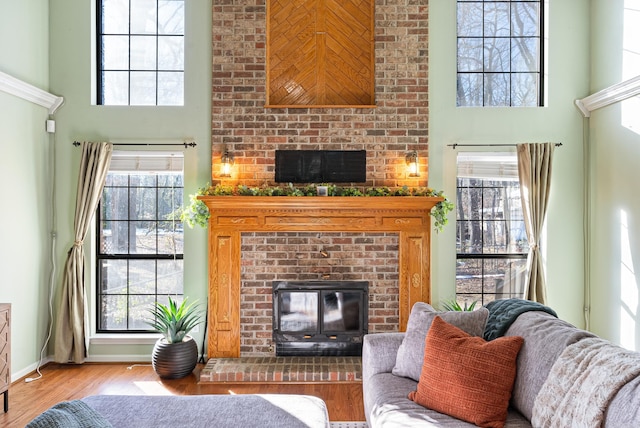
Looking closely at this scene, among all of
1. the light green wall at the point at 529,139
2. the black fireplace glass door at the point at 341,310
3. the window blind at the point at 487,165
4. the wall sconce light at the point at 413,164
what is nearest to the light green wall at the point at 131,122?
the black fireplace glass door at the point at 341,310

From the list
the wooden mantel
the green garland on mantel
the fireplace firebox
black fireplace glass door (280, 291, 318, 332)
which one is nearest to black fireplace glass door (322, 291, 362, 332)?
the fireplace firebox

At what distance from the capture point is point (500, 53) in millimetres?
4602

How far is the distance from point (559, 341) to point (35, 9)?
5.22 m

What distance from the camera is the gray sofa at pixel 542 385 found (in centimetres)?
157

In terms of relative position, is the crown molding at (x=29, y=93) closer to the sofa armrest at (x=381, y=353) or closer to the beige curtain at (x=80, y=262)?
the beige curtain at (x=80, y=262)

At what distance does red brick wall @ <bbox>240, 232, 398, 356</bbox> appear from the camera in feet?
13.9

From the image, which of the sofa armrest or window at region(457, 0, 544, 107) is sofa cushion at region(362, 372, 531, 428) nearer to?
the sofa armrest

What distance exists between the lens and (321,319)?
4168mm

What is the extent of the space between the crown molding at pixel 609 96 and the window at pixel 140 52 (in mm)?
4161

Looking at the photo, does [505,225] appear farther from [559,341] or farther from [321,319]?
[559,341]

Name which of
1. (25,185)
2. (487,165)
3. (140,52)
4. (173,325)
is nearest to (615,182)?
(487,165)

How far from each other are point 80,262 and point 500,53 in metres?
4.90

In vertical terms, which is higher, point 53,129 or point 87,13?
point 87,13

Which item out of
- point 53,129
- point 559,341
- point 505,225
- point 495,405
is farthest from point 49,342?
point 505,225
